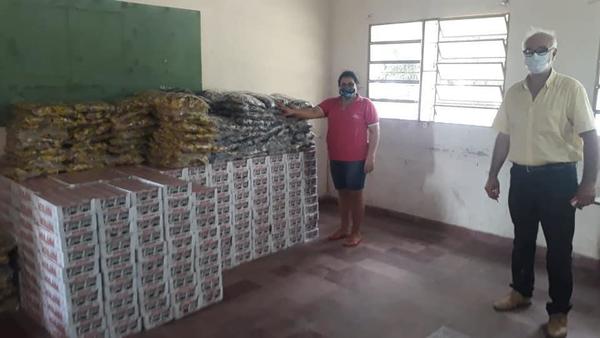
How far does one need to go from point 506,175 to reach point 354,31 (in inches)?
87.2

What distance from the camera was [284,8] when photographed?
4.87m

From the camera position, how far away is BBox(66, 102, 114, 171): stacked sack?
3191 mm

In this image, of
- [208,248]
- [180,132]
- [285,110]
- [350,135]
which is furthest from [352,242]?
[180,132]

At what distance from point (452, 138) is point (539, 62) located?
6.00 feet

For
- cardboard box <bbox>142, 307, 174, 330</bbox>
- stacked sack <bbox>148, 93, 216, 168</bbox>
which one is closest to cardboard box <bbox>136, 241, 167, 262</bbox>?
cardboard box <bbox>142, 307, 174, 330</bbox>

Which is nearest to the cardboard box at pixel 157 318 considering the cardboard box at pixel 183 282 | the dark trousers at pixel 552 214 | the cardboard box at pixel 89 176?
the cardboard box at pixel 183 282

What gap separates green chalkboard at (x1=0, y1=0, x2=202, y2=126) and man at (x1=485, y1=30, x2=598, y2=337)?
2.62 m

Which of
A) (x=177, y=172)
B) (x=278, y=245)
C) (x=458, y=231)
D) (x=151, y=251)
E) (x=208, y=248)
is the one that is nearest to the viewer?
(x=151, y=251)

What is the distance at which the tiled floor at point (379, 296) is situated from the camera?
9.50 ft

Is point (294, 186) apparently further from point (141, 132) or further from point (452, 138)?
point (452, 138)

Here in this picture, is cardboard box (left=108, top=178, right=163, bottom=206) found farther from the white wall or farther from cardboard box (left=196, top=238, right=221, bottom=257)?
the white wall

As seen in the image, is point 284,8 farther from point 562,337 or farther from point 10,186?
point 562,337

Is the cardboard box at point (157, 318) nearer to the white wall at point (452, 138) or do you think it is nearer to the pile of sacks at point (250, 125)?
the pile of sacks at point (250, 125)

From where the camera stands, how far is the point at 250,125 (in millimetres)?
3855
